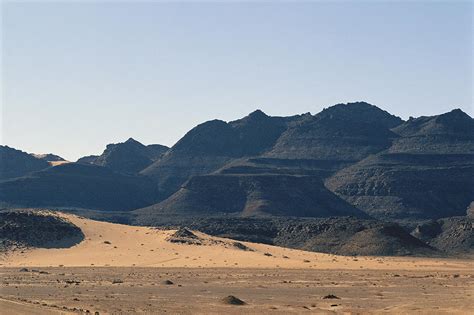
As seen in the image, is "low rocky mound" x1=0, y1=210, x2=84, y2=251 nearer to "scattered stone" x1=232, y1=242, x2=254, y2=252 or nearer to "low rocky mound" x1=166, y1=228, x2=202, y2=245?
"low rocky mound" x1=166, y1=228, x2=202, y2=245

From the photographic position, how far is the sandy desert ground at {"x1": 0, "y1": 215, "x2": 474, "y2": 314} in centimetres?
6266

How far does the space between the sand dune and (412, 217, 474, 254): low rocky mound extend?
21.5 meters

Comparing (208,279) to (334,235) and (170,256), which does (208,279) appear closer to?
(170,256)

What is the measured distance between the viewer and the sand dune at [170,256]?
361 ft

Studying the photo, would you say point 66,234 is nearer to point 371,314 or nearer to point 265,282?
point 265,282

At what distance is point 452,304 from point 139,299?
23.7 m

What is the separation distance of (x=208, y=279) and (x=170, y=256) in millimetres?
29630

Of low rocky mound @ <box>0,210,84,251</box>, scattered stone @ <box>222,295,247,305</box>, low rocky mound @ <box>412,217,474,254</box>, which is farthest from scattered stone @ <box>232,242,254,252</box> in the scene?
scattered stone @ <box>222,295,247,305</box>

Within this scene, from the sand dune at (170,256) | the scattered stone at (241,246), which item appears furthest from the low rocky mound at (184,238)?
the scattered stone at (241,246)

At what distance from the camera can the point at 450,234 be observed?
168125 mm

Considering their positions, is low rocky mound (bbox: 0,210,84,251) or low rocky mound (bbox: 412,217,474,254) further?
low rocky mound (bbox: 412,217,474,254)

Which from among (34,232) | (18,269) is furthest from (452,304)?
(34,232)

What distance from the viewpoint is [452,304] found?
2623 inches

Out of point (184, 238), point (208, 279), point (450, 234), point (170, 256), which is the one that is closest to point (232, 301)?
point (208, 279)
